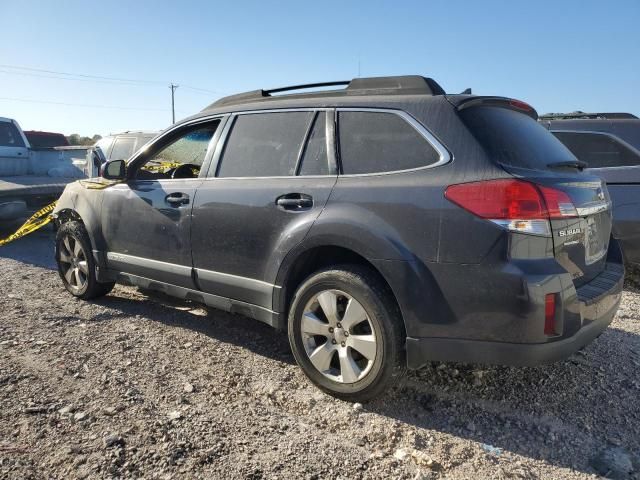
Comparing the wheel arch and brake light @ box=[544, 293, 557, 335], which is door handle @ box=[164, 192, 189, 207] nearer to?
the wheel arch

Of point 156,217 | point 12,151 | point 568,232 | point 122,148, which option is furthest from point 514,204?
point 12,151

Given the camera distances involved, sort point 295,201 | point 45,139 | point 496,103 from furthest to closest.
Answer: point 45,139 → point 295,201 → point 496,103

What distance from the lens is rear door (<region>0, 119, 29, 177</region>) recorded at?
8.72m

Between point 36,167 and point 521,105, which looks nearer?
point 521,105

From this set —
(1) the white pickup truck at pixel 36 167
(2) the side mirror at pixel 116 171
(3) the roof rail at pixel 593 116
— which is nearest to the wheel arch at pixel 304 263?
(2) the side mirror at pixel 116 171

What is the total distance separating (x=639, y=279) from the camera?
600 cm

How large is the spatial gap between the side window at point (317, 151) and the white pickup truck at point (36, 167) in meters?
5.59

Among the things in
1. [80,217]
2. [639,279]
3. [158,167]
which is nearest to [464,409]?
[80,217]

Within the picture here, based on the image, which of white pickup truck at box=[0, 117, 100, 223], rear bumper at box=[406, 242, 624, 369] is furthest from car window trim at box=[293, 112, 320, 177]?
white pickup truck at box=[0, 117, 100, 223]

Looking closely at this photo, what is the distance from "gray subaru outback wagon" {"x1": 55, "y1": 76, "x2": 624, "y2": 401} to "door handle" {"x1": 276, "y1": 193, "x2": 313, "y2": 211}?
0.01 m

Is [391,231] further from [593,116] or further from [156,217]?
[593,116]

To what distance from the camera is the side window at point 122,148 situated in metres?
8.52

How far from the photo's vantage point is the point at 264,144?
11.6 feet

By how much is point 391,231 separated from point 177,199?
73.1 inches
